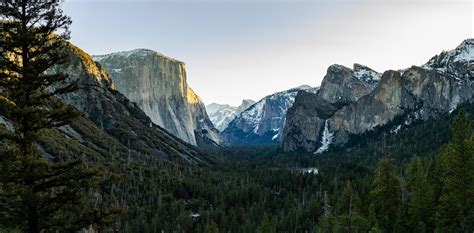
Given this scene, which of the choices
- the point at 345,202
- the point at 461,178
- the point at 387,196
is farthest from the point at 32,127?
the point at 345,202

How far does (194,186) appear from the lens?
596 ft

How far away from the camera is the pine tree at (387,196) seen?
7188 cm

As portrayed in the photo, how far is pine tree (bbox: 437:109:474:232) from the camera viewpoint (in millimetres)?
55875

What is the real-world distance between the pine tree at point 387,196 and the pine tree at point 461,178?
11.9m

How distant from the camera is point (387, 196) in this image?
7375cm

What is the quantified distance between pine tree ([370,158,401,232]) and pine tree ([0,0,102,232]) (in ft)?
Answer: 184

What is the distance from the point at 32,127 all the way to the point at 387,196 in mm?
62159

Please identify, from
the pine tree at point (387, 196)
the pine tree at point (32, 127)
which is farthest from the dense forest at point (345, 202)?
the pine tree at point (32, 127)

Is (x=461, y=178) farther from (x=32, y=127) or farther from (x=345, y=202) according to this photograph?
(x=32, y=127)

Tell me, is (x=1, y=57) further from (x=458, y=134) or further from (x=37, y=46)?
(x=458, y=134)

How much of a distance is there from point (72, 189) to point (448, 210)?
52.2m

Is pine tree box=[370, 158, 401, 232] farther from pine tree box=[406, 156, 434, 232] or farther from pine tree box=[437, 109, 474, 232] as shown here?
pine tree box=[437, 109, 474, 232]

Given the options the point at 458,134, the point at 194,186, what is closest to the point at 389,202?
the point at 458,134

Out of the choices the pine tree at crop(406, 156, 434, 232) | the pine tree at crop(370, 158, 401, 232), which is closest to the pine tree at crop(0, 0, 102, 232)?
the pine tree at crop(370, 158, 401, 232)
